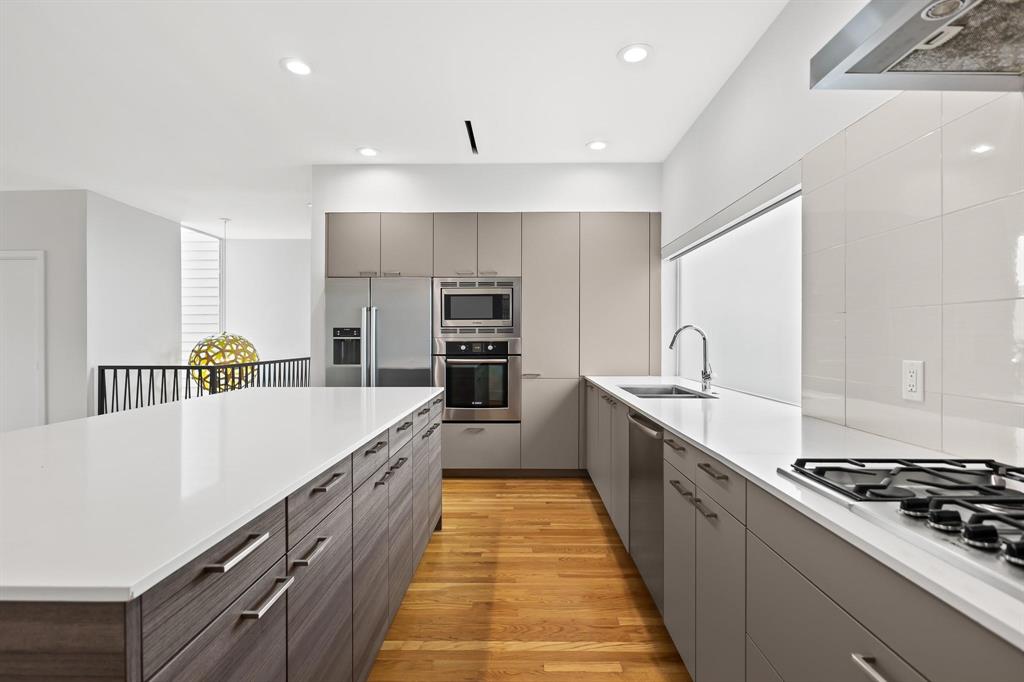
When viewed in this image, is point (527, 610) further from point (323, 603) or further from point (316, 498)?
point (316, 498)

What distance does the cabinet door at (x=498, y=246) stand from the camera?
4.34 meters

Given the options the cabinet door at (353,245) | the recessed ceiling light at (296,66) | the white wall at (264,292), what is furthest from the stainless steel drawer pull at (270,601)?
the white wall at (264,292)

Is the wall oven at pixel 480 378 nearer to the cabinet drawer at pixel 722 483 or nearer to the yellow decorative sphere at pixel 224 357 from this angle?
the yellow decorative sphere at pixel 224 357

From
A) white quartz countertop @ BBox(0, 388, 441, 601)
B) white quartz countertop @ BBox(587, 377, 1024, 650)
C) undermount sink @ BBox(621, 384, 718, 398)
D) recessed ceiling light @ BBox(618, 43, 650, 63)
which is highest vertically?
recessed ceiling light @ BBox(618, 43, 650, 63)

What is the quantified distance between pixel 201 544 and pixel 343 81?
294 centimetres

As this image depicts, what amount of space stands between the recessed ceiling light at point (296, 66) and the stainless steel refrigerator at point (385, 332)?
1794mm

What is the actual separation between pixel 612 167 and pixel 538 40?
6.51ft

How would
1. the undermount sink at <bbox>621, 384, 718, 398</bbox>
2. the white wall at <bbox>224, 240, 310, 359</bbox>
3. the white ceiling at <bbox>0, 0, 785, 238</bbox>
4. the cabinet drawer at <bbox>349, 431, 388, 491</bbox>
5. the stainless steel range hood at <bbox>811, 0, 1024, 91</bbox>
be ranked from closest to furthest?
the stainless steel range hood at <bbox>811, 0, 1024, 91</bbox>, the cabinet drawer at <bbox>349, 431, 388, 491</bbox>, the white ceiling at <bbox>0, 0, 785, 238</bbox>, the undermount sink at <bbox>621, 384, 718, 398</bbox>, the white wall at <bbox>224, 240, 310, 359</bbox>

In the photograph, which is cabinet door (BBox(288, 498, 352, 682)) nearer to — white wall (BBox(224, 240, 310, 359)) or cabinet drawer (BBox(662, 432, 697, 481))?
cabinet drawer (BBox(662, 432, 697, 481))

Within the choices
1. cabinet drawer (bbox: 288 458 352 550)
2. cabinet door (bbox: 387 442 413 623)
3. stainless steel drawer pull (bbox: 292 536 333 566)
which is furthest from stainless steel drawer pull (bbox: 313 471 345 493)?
cabinet door (bbox: 387 442 413 623)

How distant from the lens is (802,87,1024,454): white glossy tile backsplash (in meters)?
1.15

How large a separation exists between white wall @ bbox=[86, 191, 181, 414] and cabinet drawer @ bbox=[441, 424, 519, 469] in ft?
12.6

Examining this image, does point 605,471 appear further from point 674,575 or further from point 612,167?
point 612,167

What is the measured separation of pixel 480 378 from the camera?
4352 mm
